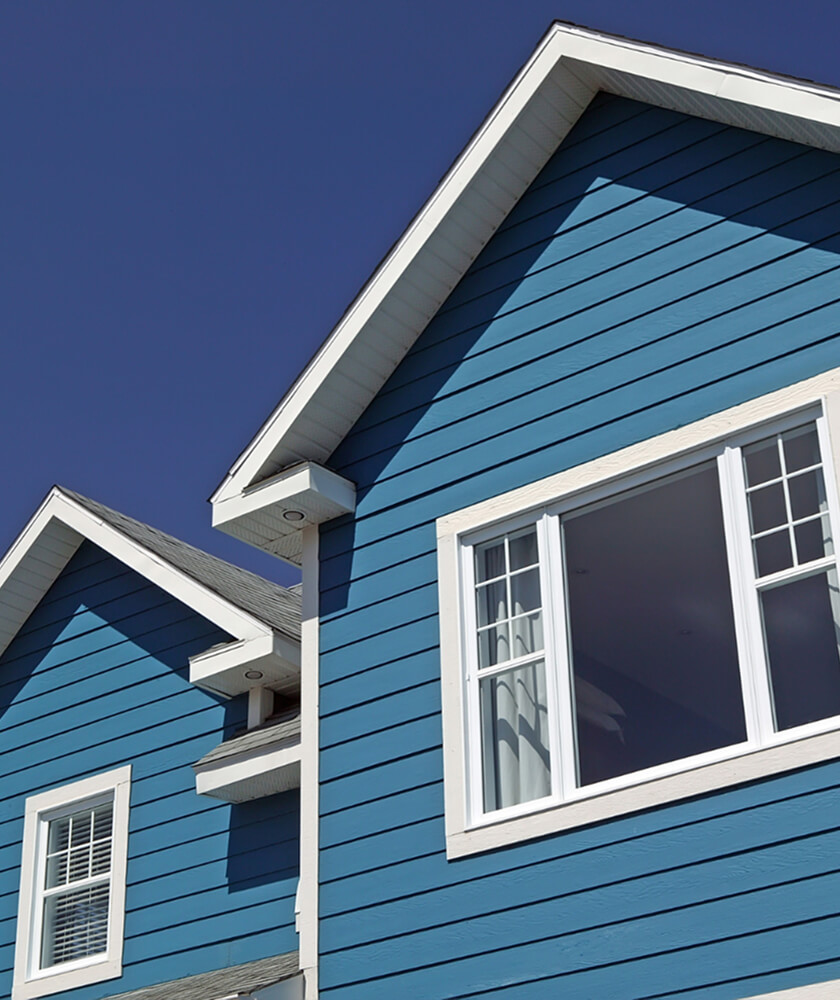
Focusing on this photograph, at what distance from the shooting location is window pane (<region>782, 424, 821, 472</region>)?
864 centimetres

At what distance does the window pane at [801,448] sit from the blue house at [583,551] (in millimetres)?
11

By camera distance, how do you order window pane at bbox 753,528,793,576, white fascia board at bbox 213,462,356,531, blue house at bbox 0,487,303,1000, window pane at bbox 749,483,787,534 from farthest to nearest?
blue house at bbox 0,487,303,1000 → white fascia board at bbox 213,462,356,531 → window pane at bbox 753,528,793,576 → window pane at bbox 749,483,787,534

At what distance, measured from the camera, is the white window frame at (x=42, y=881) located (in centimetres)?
1211

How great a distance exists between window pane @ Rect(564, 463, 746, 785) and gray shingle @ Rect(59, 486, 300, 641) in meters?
2.51

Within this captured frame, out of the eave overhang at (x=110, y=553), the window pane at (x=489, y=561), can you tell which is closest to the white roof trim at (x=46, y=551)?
the eave overhang at (x=110, y=553)

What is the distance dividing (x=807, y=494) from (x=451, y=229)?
10.3 ft

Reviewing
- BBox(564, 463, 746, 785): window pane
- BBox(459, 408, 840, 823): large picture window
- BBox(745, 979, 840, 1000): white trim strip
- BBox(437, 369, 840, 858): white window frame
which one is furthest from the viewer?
BBox(564, 463, 746, 785): window pane

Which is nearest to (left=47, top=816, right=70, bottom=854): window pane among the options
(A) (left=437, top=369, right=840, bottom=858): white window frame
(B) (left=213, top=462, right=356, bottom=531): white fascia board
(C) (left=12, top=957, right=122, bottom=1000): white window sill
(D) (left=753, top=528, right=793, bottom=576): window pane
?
(C) (left=12, top=957, right=122, bottom=1000): white window sill

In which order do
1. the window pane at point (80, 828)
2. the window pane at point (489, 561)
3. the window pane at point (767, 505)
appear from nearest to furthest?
the window pane at point (767, 505) < the window pane at point (489, 561) < the window pane at point (80, 828)

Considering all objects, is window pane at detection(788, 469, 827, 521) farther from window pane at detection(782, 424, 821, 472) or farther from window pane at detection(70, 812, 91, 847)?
window pane at detection(70, 812, 91, 847)

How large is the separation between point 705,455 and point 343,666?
280cm

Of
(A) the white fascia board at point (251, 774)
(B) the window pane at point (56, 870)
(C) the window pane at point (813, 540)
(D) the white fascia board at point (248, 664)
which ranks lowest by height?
(B) the window pane at point (56, 870)

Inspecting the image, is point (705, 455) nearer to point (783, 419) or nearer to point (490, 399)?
point (783, 419)

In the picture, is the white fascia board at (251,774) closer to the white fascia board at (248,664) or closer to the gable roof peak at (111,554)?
the white fascia board at (248,664)
